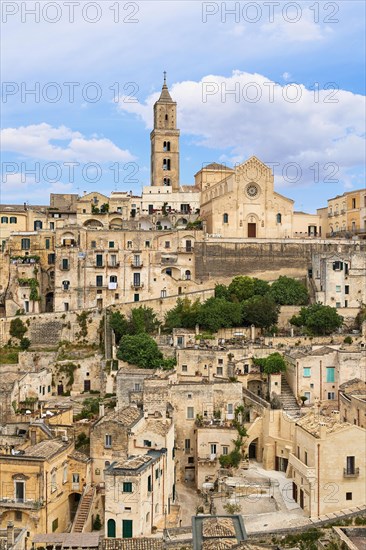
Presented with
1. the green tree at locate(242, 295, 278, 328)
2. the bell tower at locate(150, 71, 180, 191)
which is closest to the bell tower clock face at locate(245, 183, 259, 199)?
the bell tower at locate(150, 71, 180, 191)

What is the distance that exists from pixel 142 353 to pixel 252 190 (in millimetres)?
25514

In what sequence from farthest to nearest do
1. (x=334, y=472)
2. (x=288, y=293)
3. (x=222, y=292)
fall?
(x=222, y=292) < (x=288, y=293) < (x=334, y=472)

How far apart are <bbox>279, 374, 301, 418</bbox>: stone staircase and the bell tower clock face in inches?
988

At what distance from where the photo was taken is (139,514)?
2694cm

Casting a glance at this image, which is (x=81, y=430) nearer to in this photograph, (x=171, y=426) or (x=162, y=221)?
(x=171, y=426)

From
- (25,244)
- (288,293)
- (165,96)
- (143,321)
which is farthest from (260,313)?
(165,96)

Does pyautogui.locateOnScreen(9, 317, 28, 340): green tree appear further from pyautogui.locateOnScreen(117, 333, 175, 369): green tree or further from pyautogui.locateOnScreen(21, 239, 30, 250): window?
pyautogui.locateOnScreen(21, 239, 30, 250): window

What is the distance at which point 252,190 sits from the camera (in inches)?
2504

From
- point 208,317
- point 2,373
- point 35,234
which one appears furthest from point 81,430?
point 35,234

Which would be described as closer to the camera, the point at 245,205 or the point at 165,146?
the point at 245,205

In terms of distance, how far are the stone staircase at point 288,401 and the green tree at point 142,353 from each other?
6728 millimetres

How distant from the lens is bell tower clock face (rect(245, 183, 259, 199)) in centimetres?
6344

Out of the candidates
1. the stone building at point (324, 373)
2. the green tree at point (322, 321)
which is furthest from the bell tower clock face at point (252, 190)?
the stone building at point (324, 373)

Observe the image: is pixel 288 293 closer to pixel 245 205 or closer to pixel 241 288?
pixel 241 288
